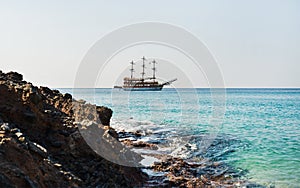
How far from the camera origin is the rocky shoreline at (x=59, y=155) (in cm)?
663

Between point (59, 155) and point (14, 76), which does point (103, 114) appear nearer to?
point (14, 76)

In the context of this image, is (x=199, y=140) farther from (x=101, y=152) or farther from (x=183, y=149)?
(x=101, y=152)

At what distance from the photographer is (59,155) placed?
29.4ft

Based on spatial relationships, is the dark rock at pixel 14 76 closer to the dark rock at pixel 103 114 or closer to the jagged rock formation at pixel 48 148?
the jagged rock formation at pixel 48 148

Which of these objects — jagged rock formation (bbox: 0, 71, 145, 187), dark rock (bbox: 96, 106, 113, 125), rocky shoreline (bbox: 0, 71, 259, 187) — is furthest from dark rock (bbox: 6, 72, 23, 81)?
dark rock (bbox: 96, 106, 113, 125)

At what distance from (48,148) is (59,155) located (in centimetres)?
36

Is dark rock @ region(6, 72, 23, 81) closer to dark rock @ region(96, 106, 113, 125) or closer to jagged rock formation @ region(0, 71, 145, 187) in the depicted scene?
jagged rock formation @ region(0, 71, 145, 187)

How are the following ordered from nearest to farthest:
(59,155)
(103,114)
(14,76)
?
(59,155) < (14,76) < (103,114)

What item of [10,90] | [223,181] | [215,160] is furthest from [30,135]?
[215,160]

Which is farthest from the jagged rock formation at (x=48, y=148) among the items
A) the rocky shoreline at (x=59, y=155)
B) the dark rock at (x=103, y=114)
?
the dark rock at (x=103, y=114)

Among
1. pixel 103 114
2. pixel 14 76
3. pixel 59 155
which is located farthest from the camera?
pixel 103 114

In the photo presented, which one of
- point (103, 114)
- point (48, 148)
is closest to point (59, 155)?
point (48, 148)

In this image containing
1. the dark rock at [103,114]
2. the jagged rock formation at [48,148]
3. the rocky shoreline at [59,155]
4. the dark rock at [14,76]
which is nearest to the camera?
the rocky shoreline at [59,155]

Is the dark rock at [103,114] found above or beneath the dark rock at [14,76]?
beneath
